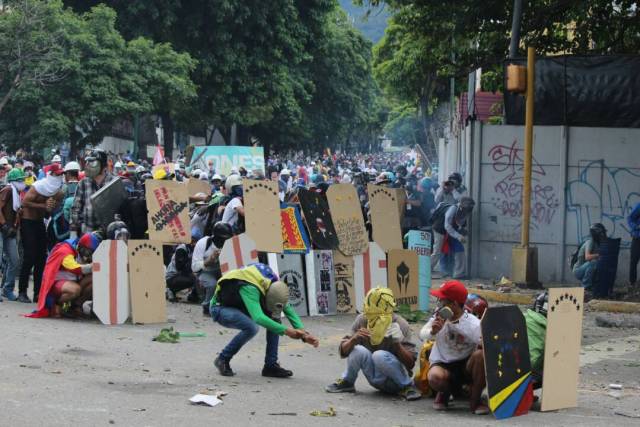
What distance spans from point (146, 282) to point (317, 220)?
2.52m

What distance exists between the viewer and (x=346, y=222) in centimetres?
1502

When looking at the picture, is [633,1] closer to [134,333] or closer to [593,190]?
[593,190]

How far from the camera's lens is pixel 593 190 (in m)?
18.6

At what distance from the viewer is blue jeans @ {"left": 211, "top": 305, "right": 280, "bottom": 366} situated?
33.1 ft

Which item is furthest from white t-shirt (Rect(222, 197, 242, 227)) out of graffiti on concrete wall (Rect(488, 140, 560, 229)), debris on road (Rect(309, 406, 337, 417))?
debris on road (Rect(309, 406, 337, 417))

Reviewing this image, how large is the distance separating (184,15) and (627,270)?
29.2 meters

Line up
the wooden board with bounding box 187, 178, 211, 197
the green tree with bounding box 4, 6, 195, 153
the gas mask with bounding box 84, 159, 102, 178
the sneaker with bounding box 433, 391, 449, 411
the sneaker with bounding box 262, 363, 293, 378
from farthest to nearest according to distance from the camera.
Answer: the green tree with bounding box 4, 6, 195, 153
the wooden board with bounding box 187, 178, 211, 197
the gas mask with bounding box 84, 159, 102, 178
the sneaker with bounding box 262, 363, 293, 378
the sneaker with bounding box 433, 391, 449, 411

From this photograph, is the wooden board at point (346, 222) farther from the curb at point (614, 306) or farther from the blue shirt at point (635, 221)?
the blue shirt at point (635, 221)

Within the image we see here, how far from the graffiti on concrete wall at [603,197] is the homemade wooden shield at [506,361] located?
997 cm

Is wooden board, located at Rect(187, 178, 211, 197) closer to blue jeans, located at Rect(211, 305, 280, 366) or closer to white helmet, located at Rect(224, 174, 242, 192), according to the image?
white helmet, located at Rect(224, 174, 242, 192)

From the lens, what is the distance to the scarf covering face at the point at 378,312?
9.41 m

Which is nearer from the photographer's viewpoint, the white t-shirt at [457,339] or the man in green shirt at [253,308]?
the white t-shirt at [457,339]

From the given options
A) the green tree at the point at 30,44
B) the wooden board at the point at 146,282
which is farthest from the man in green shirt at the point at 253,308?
the green tree at the point at 30,44

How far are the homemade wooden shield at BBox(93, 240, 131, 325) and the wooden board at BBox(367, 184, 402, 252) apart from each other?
12.3ft
